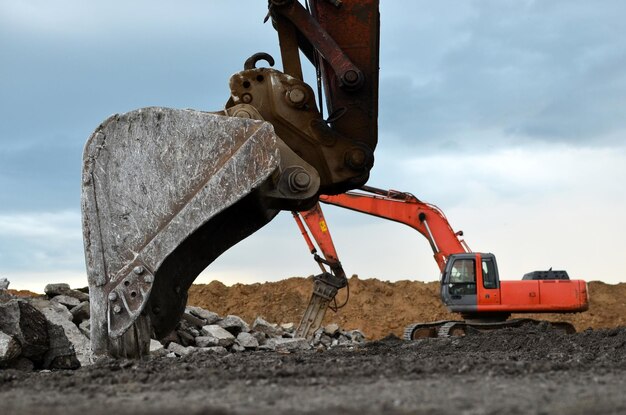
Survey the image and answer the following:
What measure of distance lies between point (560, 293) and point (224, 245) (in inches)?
385

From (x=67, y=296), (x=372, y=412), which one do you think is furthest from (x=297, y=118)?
(x=67, y=296)

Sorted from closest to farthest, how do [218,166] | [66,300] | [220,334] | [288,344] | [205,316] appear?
[218,166] → [66,300] → [220,334] → [288,344] → [205,316]

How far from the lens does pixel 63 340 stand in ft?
26.7

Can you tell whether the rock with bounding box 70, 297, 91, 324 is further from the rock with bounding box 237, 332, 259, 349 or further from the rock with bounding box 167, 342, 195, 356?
the rock with bounding box 237, 332, 259, 349

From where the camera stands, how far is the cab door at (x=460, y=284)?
15297mm

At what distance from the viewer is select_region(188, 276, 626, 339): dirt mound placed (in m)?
26.0

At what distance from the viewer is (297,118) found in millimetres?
6898

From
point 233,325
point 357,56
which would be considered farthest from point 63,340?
point 233,325

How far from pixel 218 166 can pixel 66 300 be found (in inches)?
253

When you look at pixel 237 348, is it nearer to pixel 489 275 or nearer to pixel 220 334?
pixel 220 334

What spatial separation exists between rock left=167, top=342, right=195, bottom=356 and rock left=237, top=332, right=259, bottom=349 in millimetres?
1793

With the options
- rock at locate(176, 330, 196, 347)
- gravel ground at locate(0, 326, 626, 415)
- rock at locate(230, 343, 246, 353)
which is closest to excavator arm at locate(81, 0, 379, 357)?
gravel ground at locate(0, 326, 626, 415)

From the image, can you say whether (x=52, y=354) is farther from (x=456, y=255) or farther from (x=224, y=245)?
(x=456, y=255)

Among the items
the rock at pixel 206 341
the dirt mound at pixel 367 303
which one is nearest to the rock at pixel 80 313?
the rock at pixel 206 341
